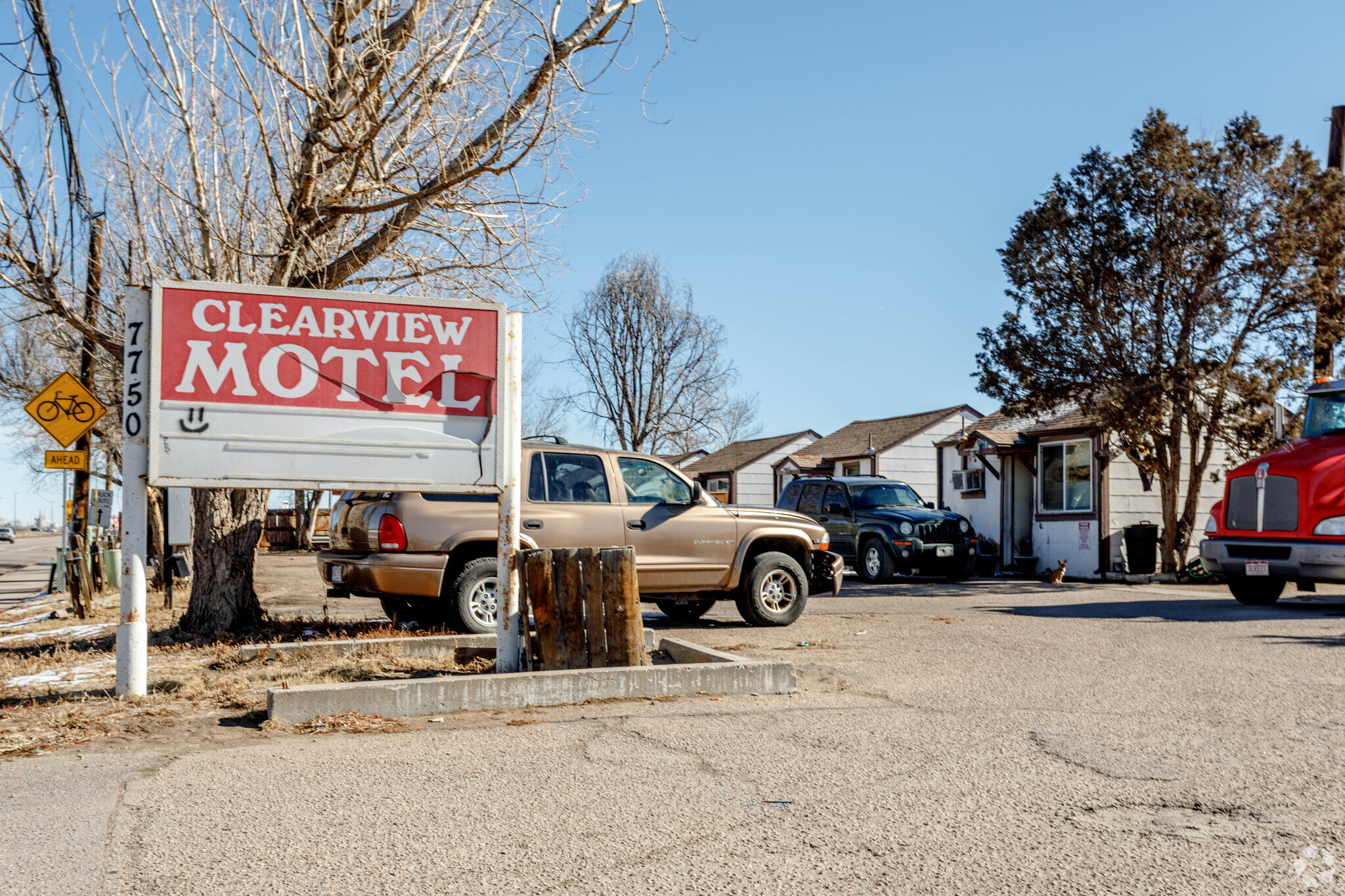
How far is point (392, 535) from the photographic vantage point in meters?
9.43

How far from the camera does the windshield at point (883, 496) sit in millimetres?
21859

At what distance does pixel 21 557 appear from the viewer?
47344 mm

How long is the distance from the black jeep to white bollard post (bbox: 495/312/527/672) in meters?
12.8

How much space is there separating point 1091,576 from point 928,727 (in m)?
17.5

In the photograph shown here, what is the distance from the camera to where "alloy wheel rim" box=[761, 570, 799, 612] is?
37.7ft

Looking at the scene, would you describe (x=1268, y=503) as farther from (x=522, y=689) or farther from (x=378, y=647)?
(x=378, y=647)

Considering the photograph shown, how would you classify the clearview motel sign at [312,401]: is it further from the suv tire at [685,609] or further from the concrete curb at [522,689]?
the suv tire at [685,609]

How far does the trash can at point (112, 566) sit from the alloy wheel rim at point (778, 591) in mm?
13521

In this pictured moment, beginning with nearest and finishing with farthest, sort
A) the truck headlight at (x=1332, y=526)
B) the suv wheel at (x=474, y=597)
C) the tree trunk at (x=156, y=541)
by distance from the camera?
the suv wheel at (x=474, y=597) < the truck headlight at (x=1332, y=526) < the tree trunk at (x=156, y=541)

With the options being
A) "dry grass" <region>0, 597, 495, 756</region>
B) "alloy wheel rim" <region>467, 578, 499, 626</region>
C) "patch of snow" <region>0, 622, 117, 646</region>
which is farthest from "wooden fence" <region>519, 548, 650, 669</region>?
"patch of snow" <region>0, 622, 117, 646</region>

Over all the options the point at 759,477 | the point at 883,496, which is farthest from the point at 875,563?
the point at 759,477

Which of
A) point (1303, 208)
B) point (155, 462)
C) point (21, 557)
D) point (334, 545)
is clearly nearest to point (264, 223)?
point (334, 545)

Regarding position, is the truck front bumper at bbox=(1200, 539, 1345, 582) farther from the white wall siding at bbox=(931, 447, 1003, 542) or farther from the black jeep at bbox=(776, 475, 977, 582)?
the white wall siding at bbox=(931, 447, 1003, 542)

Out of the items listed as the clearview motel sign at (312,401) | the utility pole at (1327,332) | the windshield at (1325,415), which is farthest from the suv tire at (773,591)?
the utility pole at (1327,332)
